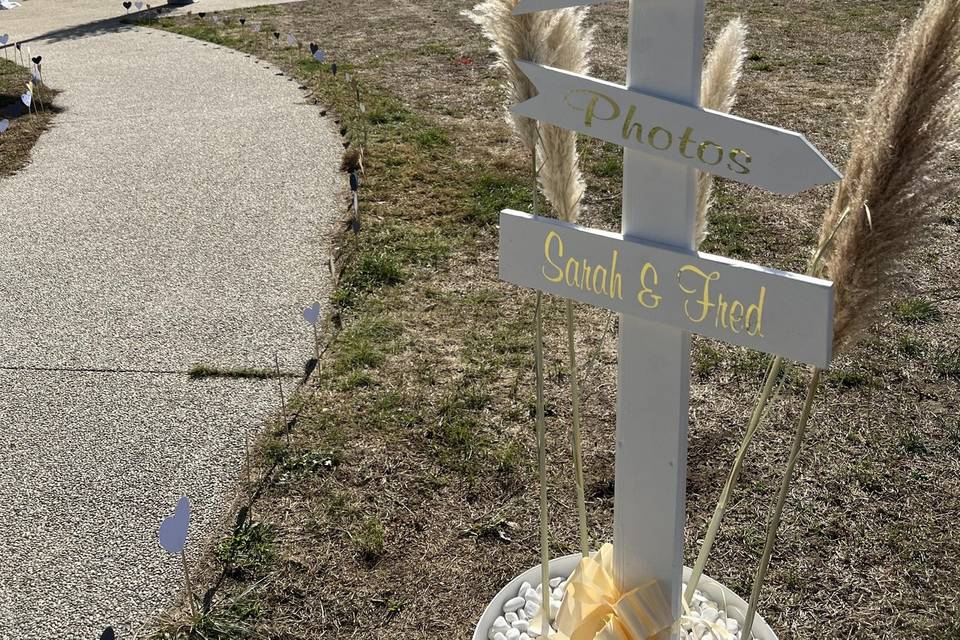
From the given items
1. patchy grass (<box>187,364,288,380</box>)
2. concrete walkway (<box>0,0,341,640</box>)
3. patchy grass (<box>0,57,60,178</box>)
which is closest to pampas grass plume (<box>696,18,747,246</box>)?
concrete walkway (<box>0,0,341,640</box>)

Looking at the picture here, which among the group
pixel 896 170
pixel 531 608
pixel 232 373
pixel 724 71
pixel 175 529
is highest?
pixel 724 71

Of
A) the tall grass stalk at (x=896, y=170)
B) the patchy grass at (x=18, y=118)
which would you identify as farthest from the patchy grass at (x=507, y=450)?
the patchy grass at (x=18, y=118)

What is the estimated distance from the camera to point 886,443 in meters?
→ 3.72

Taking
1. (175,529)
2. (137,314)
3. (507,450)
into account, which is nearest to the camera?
(175,529)

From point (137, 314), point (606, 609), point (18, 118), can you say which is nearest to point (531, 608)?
point (606, 609)

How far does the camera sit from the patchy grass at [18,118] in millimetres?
7492

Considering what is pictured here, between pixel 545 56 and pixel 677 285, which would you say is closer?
pixel 677 285

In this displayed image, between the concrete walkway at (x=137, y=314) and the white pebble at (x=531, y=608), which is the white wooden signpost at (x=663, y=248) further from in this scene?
the concrete walkway at (x=137, y=314)

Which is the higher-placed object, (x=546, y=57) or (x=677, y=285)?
(x=546, y=57)

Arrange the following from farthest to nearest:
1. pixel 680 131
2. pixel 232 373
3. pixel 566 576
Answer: pixel 232 373, pixel 566 576, pixel 680 131

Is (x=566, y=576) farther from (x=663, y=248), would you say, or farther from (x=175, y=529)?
(x=663, y=248)

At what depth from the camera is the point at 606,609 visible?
8.26 feet

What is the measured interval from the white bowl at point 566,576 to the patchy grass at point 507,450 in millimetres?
214

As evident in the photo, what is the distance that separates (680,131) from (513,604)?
1648mm
